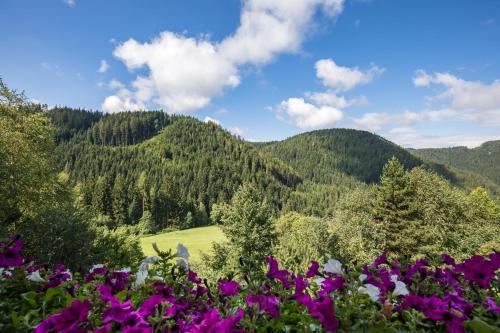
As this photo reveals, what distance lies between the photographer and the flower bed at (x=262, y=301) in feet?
4.30

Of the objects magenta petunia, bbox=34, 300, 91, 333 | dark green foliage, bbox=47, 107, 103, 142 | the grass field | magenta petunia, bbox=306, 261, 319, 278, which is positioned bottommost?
the grass field

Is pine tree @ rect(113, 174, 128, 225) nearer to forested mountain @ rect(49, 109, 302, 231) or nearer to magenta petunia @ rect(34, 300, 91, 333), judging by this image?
forested mountain @ rect(49, 109, 302, 231)

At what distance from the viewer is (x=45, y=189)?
16.5 metres

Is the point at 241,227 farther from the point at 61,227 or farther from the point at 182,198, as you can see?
the point at 182,198

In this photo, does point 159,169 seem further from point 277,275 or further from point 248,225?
point 277,275

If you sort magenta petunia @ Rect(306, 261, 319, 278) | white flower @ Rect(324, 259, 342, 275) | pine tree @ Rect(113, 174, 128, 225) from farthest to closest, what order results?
1. pine tree @ Rect(113, 174, 128, 225)
2. magenta petunia @ Rect(306, 261, 319, 278)
3. white flower @ Rect(324, 259, 342, 275)

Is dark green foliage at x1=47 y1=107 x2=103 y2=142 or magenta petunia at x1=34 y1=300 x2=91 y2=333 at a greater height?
dark green foliage at x1=47 y1=107 x2=103 y2=142

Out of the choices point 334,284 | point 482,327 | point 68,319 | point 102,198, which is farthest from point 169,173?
point 482,327

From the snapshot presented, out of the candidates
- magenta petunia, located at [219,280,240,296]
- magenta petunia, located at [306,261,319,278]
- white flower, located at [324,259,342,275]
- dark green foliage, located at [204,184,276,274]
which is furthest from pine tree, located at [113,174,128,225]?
white flower, located at [324,259,342,275]

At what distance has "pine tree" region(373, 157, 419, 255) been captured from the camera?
27.9 metres

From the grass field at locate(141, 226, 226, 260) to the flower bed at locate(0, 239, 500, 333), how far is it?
121 ft

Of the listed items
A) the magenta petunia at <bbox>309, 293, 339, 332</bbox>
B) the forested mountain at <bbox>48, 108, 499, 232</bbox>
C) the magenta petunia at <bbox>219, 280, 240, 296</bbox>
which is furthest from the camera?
the forested mountain at <bbox>48, 108, 499, 232</bbox>

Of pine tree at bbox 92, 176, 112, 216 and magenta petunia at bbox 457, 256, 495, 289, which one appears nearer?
magenta petunia at bbox 457, 256, 495, 289

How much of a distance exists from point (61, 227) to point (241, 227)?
14.7 m
